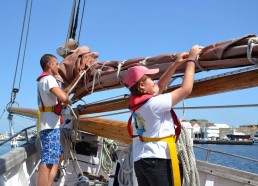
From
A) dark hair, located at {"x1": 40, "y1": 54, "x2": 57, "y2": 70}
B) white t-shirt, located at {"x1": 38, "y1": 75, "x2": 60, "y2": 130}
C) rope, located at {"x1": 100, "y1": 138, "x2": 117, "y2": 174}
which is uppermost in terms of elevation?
dark hair, located at {"x1": 40, "y1": 54, "x2": 57, "y2": 70}

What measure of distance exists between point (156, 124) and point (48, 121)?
1.70m

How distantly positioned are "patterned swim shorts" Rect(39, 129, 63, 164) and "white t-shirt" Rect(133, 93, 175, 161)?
150 centimetres

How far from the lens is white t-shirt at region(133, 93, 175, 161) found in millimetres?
2299

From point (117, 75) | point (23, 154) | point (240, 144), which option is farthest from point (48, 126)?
point (240, 144)

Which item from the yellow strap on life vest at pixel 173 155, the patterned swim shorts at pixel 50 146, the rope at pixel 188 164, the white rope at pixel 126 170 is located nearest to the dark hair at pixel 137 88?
the yellow strap on life vest at pixel 173 155

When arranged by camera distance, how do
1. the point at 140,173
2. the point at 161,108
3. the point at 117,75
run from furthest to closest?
the point at 117,75 → the point at 140,173 → the point at 161,108

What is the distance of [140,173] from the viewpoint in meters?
2.52

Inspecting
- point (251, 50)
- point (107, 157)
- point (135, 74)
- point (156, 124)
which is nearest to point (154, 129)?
point (156, 124)

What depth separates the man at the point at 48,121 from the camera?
361cm

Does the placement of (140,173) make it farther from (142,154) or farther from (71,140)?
(71,140)

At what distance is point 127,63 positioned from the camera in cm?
364

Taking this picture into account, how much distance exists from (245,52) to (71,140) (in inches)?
117

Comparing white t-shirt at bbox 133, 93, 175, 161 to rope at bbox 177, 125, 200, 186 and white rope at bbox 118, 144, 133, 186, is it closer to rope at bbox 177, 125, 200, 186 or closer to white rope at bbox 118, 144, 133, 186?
rope at bbox 177, 125, 200, 186

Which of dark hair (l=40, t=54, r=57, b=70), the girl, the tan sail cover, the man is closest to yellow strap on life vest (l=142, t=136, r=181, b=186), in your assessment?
the girl
